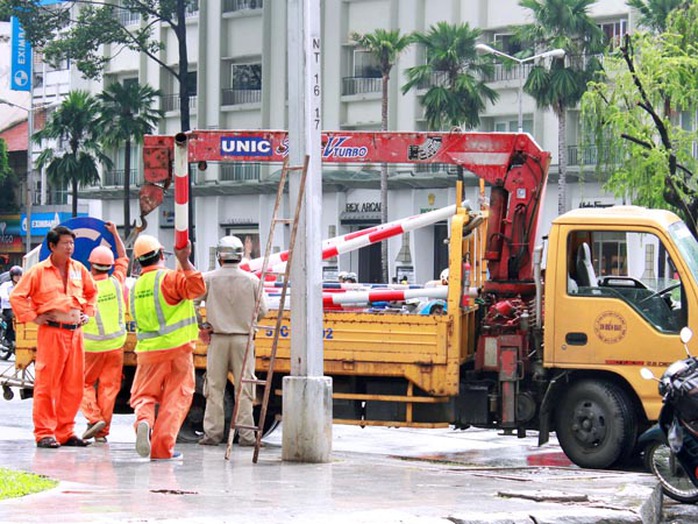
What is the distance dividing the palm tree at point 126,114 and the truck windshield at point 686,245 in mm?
46251

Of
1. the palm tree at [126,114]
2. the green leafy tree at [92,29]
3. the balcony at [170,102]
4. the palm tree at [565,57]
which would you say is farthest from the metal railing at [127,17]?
the palm tree at [565,57]

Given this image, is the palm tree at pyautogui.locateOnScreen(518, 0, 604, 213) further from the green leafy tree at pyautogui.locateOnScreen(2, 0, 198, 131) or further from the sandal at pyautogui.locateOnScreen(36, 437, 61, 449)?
the sandal at pyautogui.locateOnScreen(36, 437, 61, 449)

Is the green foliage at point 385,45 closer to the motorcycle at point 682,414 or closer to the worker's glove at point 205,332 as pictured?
the worker's glove at point 205,332

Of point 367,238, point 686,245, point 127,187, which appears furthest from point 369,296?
point 127,187

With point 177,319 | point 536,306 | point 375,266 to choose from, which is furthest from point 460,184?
point 375,266

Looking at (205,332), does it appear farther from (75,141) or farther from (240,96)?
(75,141)

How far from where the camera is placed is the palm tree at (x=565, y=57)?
4741 cm

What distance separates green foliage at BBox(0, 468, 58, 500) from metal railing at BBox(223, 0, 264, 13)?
51.1 meters

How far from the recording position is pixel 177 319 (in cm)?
1149

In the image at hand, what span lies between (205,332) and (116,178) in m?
53.2

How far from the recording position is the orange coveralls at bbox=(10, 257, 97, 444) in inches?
480

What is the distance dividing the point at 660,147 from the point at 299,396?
21.3m

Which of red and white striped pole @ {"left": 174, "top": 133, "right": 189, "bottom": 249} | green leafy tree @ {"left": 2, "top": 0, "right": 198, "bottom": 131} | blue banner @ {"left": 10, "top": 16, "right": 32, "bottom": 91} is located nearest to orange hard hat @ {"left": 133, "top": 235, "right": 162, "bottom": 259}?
red and white striped pole @ {"left": 174, "top": 133, "right": 189, "bottom": 249}

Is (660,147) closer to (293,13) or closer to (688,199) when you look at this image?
(688,199)
